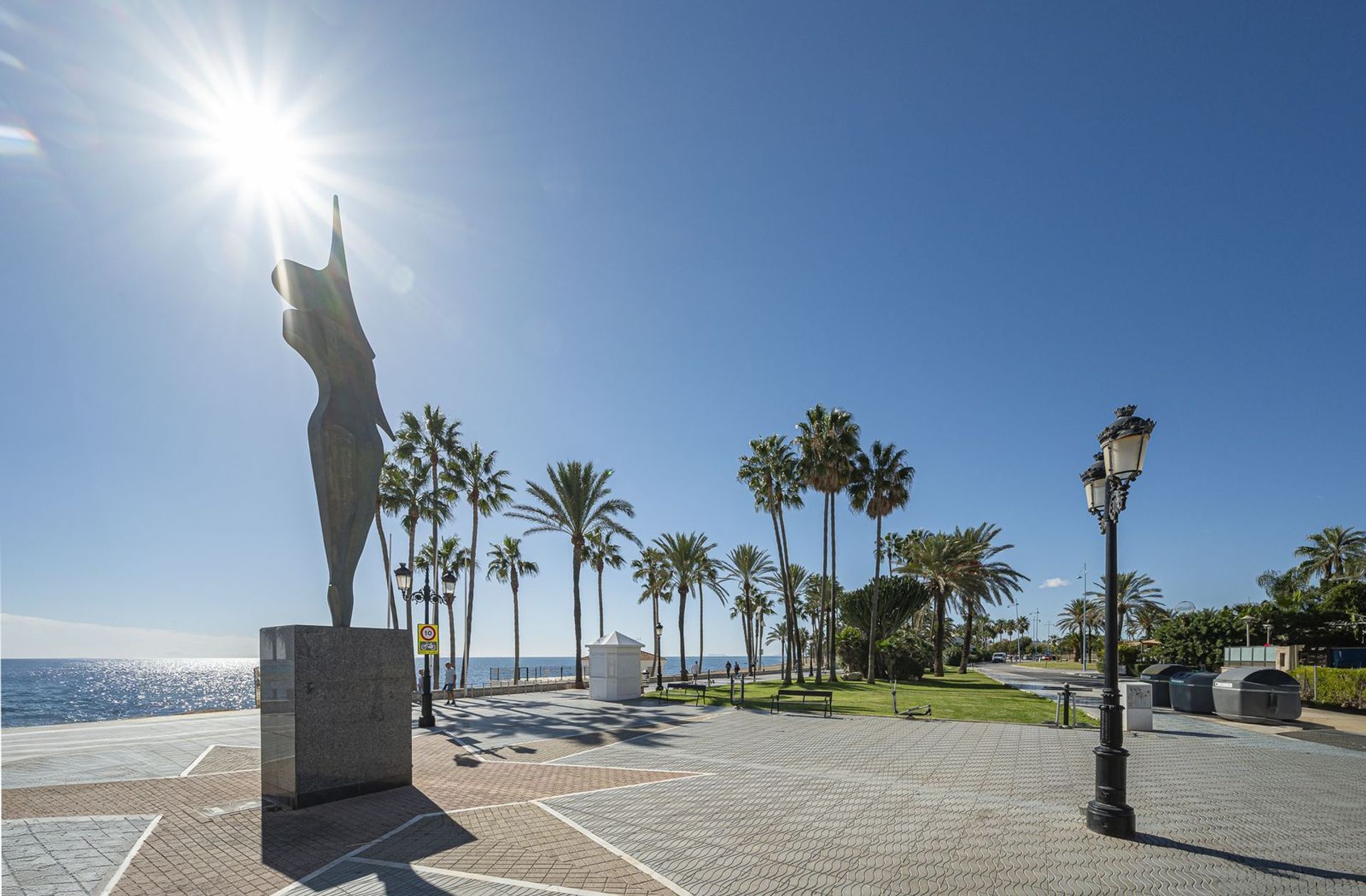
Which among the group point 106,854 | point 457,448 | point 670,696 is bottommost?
point 670,696

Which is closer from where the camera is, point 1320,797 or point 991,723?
point 1320,797

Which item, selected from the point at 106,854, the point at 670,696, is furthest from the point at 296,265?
the point at 670,696

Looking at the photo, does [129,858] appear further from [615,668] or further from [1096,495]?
[615,668]

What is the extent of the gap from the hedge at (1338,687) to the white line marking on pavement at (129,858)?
3179cm

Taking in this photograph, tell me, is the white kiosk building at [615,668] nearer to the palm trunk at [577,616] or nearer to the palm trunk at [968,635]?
the palm trunk at [577,616]

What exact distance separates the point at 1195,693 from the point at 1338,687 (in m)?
7.82

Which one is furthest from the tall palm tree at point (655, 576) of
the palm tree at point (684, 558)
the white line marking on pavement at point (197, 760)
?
the white line marking on pavement at point (197, 760)

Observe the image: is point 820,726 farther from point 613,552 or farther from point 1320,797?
point 613,552

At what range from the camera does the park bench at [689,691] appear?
27122 millimetres

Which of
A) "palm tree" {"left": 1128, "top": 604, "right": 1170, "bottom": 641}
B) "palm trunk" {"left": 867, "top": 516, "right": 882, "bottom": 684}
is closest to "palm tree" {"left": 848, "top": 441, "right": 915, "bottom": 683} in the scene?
"palm trunk" {"left": 867, "top": 516, "right": 882, "bottom": 684}

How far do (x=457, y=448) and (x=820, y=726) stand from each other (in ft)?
80.3

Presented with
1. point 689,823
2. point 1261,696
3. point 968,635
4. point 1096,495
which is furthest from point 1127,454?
point 968,635

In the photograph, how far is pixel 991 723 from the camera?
18.7 metres

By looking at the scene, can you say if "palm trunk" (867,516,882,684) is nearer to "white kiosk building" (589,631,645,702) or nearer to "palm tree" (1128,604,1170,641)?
"white kiosk building" (589,631,645,702)
